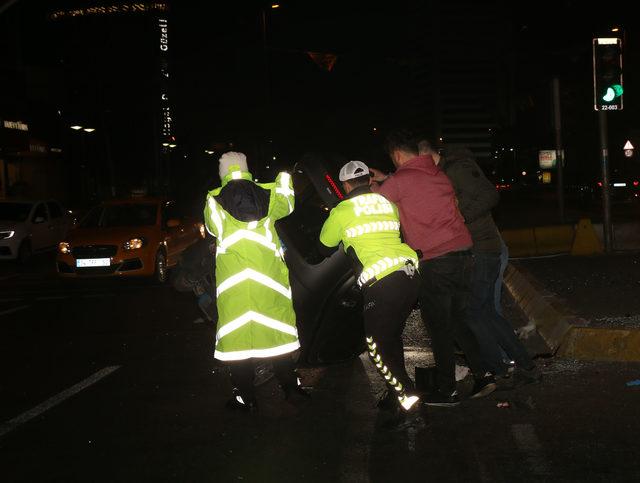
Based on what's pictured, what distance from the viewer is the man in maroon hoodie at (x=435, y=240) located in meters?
5.80

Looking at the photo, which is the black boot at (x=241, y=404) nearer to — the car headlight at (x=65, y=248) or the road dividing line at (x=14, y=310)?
the road dividing line at (x=14, y=310)

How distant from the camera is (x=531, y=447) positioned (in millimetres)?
5000

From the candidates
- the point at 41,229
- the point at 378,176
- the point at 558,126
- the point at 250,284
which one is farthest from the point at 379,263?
the point at 41,229

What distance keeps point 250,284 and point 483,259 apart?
1.85m

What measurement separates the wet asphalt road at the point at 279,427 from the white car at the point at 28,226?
476 inches

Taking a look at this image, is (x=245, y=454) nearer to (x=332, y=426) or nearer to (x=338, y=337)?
(x=332, y=426)

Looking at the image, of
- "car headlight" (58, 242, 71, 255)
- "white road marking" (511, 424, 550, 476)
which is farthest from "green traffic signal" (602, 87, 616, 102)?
"car headlight" (58, 242, 71, 255)

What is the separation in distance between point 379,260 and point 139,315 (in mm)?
6186

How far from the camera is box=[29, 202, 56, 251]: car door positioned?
2100cm

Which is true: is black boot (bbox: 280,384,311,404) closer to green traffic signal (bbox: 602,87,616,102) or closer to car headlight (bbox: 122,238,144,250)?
green traffic signal (bbox: 602,87,616,102)

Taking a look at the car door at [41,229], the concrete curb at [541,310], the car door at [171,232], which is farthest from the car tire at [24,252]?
the concrete curb at [541,310]

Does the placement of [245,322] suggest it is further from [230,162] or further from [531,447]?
[531,447]

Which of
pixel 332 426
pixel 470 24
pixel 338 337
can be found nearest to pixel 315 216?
pixel 338 337

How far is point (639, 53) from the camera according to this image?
45.6 metres
